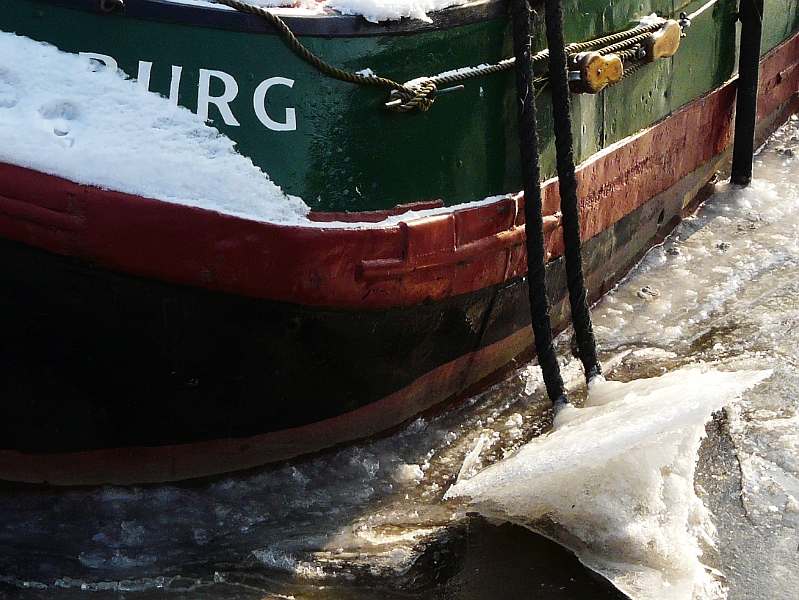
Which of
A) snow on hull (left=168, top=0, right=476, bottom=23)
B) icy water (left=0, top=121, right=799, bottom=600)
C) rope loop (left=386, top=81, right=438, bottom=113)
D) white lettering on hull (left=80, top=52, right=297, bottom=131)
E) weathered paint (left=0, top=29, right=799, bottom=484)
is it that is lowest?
icy water (left=0, top=121, right=799, bottom=600)

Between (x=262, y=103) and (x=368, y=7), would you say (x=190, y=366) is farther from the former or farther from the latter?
(x=368, y=7)

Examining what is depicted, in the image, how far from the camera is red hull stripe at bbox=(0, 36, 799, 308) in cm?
281

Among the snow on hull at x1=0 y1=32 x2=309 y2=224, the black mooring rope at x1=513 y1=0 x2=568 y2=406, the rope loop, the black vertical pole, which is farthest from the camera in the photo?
the black vertical pole

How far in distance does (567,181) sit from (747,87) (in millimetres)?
2585

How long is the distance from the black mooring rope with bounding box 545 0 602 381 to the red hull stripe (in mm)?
167

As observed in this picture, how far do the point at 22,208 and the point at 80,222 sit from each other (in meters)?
0.16

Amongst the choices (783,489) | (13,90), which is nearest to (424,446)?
(783,489)

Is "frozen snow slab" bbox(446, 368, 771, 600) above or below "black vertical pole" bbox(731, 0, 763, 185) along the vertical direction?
below

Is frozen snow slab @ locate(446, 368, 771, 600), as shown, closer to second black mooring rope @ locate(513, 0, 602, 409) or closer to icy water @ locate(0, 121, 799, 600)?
icy water @ locate(0, 121, 799, 600)

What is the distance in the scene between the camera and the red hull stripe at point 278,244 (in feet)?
9.23

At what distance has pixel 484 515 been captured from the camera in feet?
10.9

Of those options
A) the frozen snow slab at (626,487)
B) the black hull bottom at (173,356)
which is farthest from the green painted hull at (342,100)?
the frozen snow slab at (626,487)

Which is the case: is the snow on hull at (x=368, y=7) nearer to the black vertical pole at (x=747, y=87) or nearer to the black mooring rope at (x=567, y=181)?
the black mooring rope at (x=567, y=181)

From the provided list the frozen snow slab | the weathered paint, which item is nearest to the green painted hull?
the weathered paint
